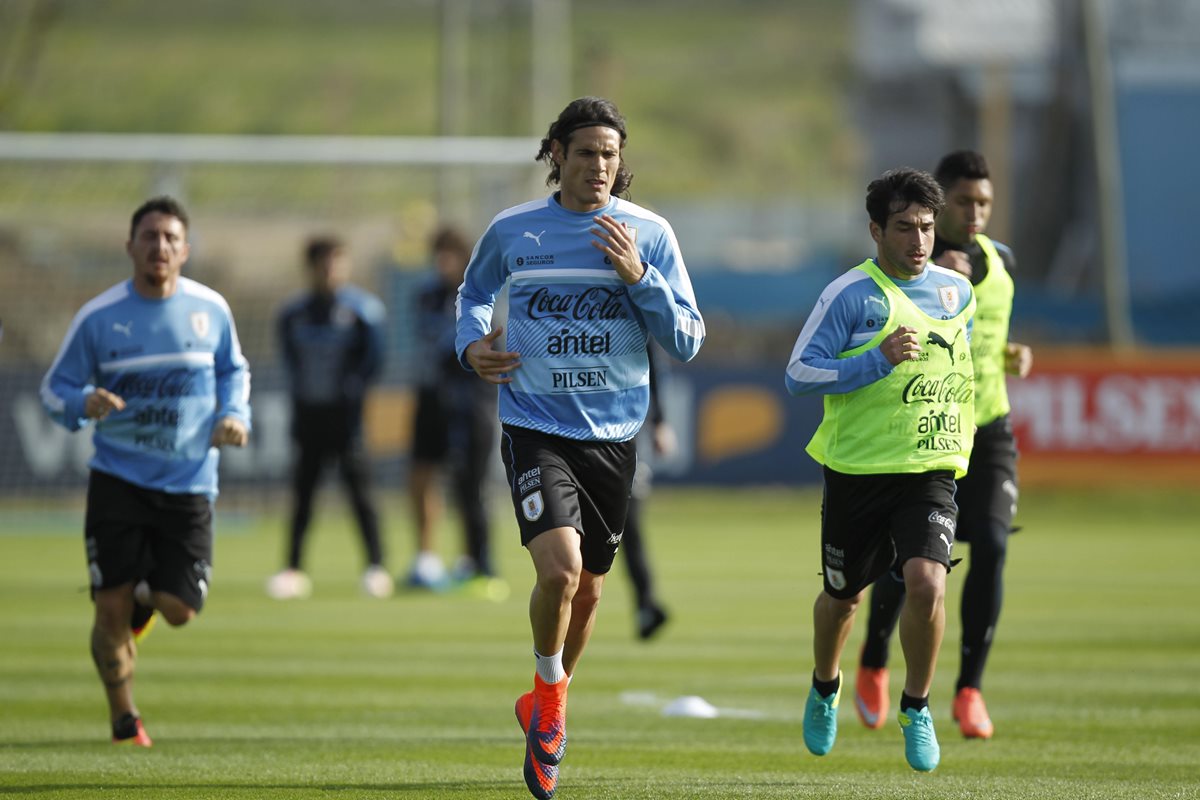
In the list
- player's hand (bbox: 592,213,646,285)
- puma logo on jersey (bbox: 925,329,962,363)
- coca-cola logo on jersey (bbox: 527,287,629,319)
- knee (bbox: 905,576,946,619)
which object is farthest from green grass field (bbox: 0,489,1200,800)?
player's hand (bbox: 592,213,646,285)

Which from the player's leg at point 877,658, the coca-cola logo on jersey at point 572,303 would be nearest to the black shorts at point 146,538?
the coca-cola logo on jersey at point 572,303

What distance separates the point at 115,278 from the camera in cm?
2258

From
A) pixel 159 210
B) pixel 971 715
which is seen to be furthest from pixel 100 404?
pixel 971 715

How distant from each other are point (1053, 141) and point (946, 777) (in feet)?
103

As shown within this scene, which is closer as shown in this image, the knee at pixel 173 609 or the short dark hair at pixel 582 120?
the short dark hair at pixel 582 120

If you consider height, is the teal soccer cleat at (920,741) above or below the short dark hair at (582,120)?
below

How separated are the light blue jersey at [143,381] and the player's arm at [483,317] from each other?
4.83ft

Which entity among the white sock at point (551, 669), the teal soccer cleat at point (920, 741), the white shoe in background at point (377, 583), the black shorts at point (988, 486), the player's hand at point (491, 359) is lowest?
the white shoe in background at point (377, 583)

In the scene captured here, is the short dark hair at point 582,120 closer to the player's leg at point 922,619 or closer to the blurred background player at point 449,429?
the player's leg at point 922,619

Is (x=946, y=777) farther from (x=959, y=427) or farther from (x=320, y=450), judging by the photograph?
(x=320, y=450)

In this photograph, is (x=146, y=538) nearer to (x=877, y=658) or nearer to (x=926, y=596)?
(x=877, y=658)

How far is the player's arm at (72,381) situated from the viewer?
27.5 feet

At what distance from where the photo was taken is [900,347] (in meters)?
7.35

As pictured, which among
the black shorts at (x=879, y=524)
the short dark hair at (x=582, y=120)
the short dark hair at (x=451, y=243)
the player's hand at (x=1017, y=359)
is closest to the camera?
the short dark hair at (x=582, y=120)
